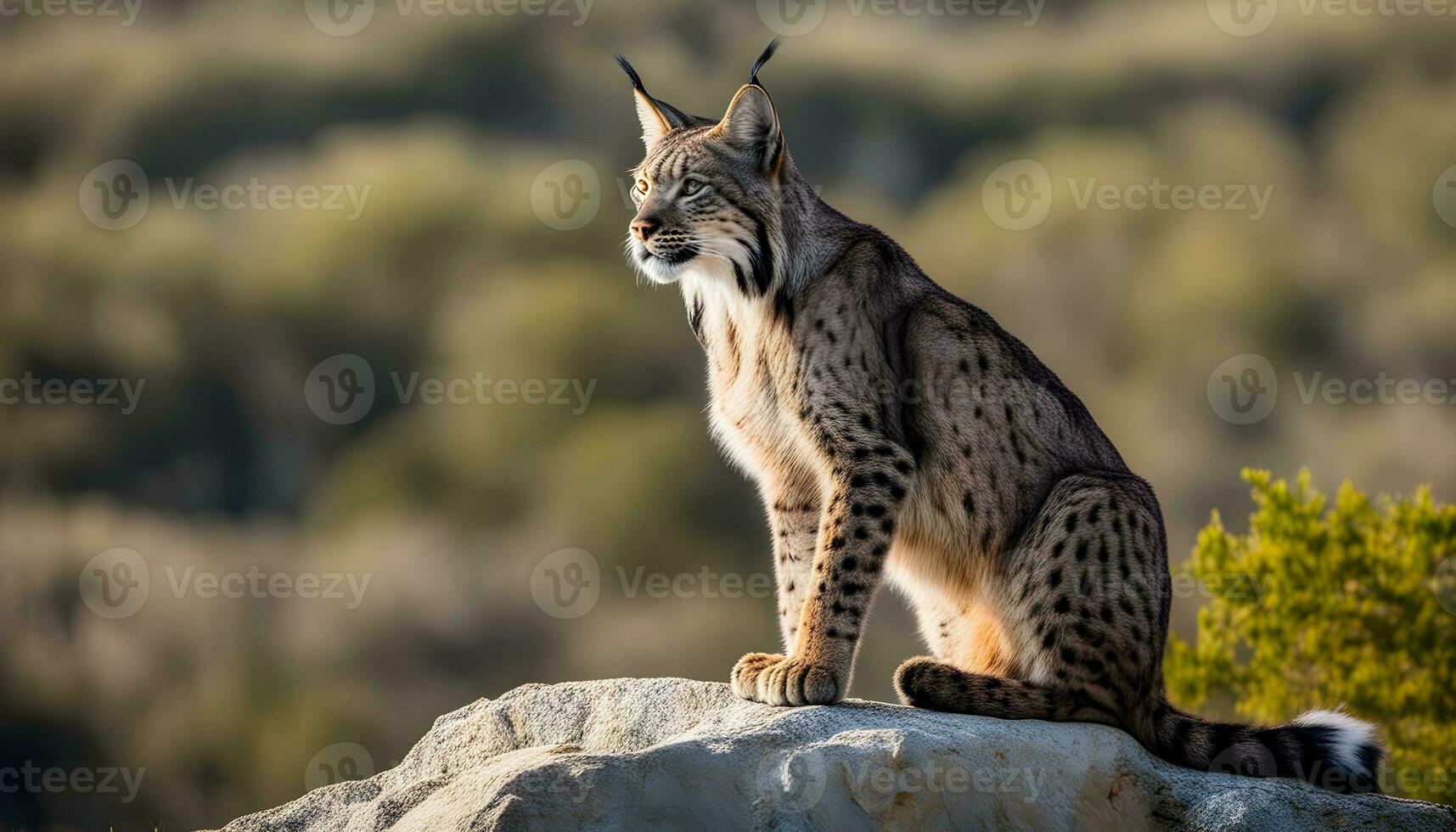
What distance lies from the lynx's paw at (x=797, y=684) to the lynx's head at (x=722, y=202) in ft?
6.52

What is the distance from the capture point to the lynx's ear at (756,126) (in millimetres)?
7770

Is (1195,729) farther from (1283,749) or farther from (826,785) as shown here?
(826,785)

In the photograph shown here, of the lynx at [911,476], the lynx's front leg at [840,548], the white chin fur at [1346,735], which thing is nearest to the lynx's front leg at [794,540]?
the lynx at [911,476]

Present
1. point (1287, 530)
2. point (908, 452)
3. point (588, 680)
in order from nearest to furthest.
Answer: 1. point (908, 452)
2. point (588, 680)
3. point (1287, 530)

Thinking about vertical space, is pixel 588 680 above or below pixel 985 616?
below

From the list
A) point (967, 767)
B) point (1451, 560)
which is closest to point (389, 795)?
point (967, 767)

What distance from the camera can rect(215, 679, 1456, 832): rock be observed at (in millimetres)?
5836

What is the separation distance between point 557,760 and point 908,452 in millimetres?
2397

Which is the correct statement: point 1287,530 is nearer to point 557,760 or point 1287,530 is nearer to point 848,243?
point 848,243

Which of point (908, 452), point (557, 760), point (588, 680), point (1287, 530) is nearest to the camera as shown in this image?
point (557, 760)

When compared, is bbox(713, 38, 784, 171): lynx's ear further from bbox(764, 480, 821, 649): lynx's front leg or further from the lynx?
bbox(764, 480, 821, 649): lynx's front leg

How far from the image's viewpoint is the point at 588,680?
26.2 ft

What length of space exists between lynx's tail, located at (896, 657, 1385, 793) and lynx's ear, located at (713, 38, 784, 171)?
106 inches

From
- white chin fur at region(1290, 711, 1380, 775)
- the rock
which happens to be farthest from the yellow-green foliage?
the rock
